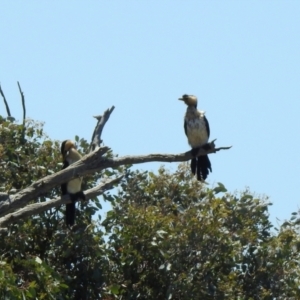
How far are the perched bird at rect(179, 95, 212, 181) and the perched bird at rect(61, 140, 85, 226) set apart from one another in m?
1.19

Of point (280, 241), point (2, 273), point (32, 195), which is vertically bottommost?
point (2, 273)

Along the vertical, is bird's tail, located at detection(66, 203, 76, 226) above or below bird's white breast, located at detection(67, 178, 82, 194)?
below

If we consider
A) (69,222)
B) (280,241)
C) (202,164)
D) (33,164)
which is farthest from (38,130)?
(280,241)

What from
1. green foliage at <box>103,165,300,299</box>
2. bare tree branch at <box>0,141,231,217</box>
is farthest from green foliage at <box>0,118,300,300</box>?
bare tree branch at <box>0,141,231,217</box>

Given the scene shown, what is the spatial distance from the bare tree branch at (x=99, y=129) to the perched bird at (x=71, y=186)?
2.05ft

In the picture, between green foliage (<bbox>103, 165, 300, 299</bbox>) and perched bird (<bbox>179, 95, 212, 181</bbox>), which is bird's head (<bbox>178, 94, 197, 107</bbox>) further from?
green foliage (<bbox>103, 165, 300, 299</bbox>)

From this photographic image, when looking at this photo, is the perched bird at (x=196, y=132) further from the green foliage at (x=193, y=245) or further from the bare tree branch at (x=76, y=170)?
the bare tree branch at (x=76, y=170)

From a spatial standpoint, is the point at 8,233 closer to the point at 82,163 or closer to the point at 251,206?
the point at 82,163

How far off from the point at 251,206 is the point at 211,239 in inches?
31.2

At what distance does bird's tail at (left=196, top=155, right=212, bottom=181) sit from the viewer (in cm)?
1034

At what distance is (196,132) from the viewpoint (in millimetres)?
10523

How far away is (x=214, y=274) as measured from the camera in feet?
33.3

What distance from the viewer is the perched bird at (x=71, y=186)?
31.9 ft

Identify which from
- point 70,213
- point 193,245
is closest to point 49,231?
point 70,213
